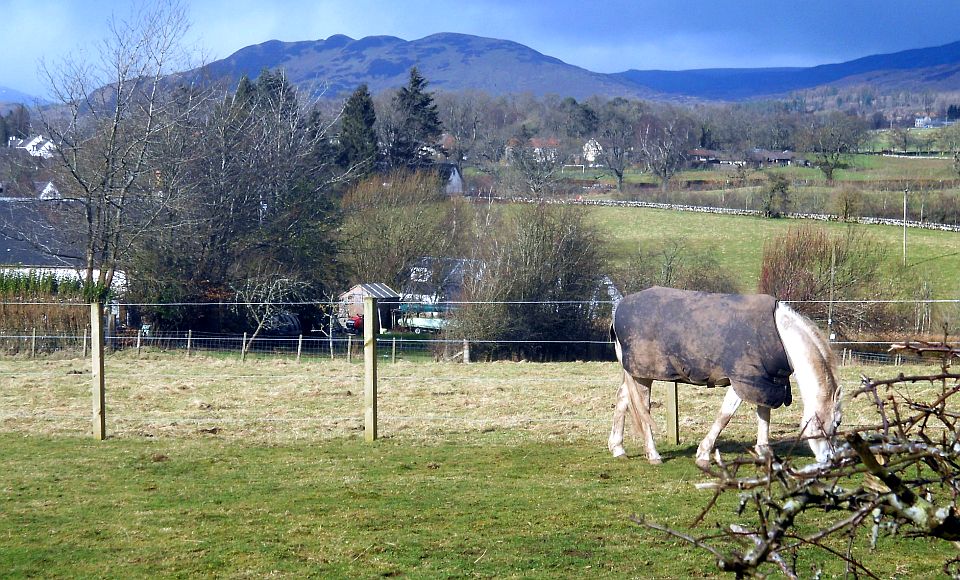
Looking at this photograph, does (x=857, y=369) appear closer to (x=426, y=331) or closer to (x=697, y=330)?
(x=697, y=330)

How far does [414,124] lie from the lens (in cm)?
5303

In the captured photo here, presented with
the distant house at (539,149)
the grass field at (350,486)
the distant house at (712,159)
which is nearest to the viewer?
the grass field at (350,486)

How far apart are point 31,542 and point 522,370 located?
1026cm

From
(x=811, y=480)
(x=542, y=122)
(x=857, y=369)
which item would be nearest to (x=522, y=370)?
(x=857, y=369)

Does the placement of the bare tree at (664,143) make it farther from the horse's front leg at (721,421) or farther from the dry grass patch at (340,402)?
the horse's front leg at (721,421)

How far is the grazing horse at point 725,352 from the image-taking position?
716cm

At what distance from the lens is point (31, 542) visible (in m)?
5.95

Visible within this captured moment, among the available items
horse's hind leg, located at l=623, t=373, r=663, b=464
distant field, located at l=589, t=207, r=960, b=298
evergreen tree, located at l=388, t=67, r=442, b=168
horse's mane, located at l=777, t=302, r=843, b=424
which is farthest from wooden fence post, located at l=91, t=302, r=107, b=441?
evergreen tree, located at l=388, t=67, r=442, b=168

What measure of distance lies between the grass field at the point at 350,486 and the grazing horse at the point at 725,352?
0.73 metres

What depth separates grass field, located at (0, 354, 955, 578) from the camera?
5488mm

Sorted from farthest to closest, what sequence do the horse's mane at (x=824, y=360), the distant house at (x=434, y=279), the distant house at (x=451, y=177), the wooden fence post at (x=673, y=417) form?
the distant house at (x=451, y=177), the distant house at (x=434, y=279), the wooden fence post at (x=673, y=417), the horse's mane at (x=824, y=360)

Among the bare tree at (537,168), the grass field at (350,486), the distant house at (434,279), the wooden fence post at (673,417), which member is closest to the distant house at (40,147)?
the distant house at (434,279)

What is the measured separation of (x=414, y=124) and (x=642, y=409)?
46297 millimetres

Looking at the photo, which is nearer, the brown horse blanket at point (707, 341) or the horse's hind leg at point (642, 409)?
the brown horse blanket at point (707, 341)
